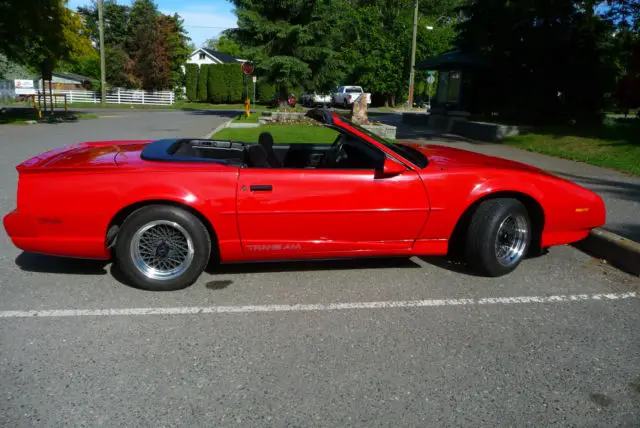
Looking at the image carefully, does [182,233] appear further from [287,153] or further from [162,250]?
[287,153]

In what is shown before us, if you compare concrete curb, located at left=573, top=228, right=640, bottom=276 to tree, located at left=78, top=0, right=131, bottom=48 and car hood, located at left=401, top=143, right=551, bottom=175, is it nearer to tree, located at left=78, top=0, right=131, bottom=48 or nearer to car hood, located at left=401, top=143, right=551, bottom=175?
car hood, located at left=401, top=143, right=551, bottom=175

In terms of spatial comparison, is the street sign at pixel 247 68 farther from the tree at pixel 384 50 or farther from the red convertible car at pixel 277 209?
the tree at pixel 384 50

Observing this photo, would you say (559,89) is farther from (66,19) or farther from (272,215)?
(66,19)

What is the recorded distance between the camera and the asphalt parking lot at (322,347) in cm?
265

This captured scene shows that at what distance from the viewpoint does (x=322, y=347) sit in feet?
10.8

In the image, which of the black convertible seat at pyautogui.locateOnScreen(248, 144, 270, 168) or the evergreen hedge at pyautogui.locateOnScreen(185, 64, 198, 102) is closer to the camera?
the black convertible seat at pyautogui.locateOnScreen(248, 144, 270, 168)

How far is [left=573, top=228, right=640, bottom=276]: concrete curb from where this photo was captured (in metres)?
4.74

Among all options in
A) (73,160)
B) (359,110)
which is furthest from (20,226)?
(359,110)

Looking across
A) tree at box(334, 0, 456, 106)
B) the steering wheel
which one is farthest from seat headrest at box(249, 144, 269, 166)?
tree at box(334, 0, 456, 106)

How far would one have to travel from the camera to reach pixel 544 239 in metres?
4.57

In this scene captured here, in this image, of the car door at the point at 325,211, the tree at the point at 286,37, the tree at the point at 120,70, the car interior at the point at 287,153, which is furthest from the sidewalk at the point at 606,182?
the tree at the point at 120,70

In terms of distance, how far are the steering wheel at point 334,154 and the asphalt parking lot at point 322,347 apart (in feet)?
A: 3.07

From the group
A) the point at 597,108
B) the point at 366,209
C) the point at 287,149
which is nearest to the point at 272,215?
the point at 366,209

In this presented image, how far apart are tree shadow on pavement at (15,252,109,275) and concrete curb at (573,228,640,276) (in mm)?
4682
